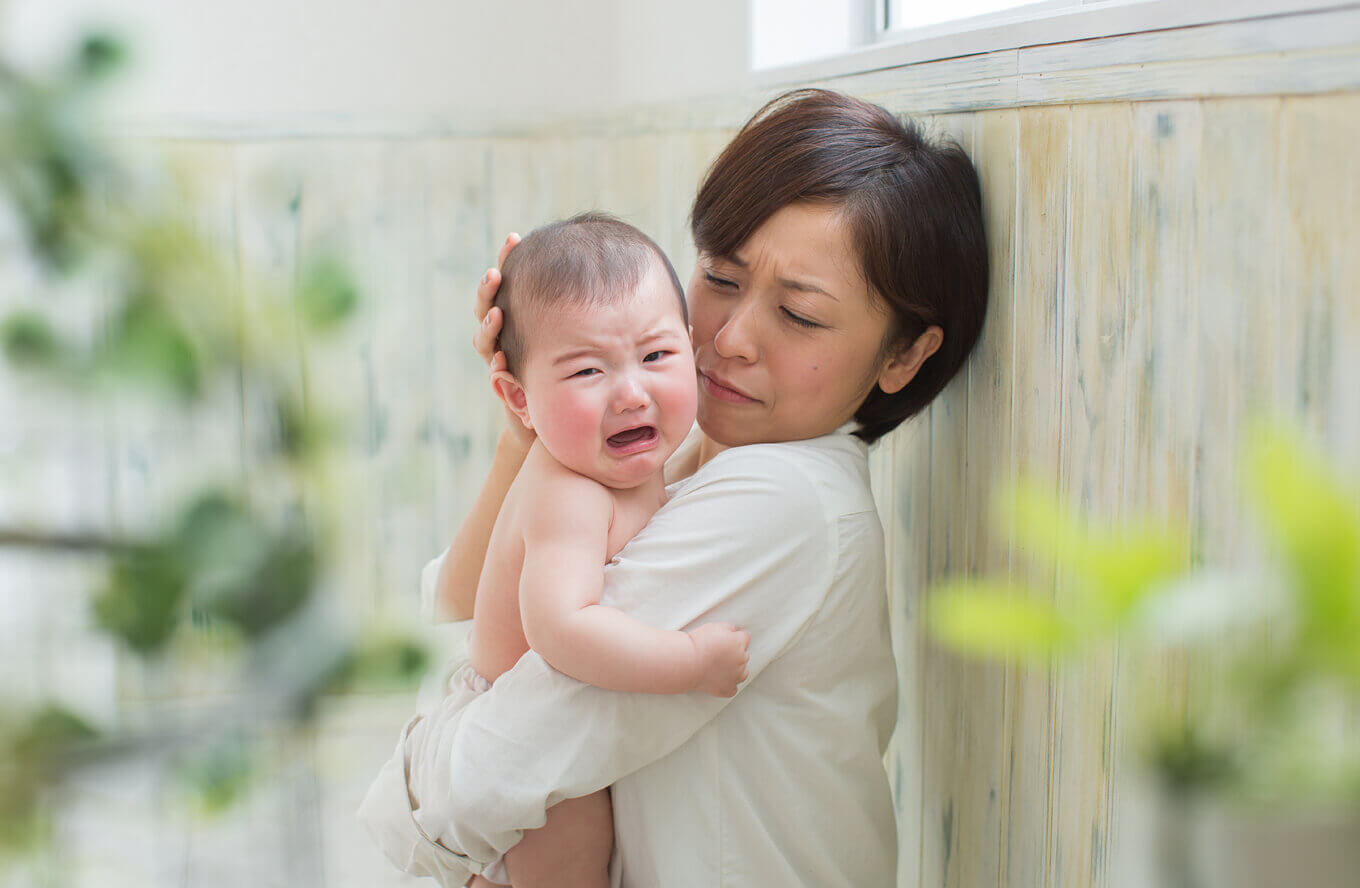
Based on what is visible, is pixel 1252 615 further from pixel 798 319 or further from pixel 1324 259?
pixel 798 319

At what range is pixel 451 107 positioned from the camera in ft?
9.21

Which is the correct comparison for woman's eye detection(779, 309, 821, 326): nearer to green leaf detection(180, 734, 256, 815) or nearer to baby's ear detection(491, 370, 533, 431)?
baby's ear detection(491, 370, 533, 431)

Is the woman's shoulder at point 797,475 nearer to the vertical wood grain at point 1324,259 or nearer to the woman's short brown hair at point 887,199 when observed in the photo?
the woman's short brown hair at point 887,199

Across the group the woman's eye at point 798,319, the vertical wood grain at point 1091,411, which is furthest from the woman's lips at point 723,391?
the vertical wood grain at point 1091,411

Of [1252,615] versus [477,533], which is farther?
[477,533]

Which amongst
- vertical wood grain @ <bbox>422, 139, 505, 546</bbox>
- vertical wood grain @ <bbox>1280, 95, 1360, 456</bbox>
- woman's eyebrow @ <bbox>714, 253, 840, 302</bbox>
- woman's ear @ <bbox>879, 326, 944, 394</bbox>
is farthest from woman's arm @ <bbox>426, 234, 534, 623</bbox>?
vertical wood grain @ <bbox>422, 139, 505, 546</bbox>

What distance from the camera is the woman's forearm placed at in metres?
1.46

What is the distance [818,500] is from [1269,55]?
575mm

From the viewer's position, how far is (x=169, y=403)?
241 mm

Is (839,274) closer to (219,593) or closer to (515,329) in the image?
(515,329)

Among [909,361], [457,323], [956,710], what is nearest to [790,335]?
[909,361]

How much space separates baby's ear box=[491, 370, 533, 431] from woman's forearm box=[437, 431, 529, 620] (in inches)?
3.5

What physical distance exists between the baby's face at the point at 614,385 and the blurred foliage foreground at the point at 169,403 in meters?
0.96

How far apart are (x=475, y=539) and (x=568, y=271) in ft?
1.38
